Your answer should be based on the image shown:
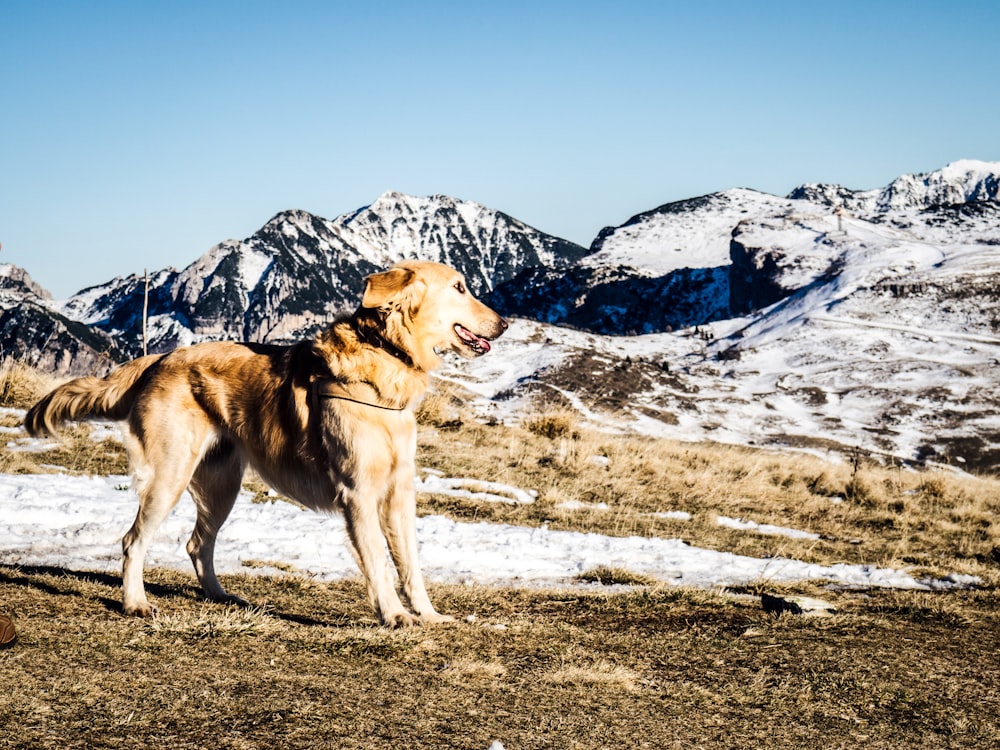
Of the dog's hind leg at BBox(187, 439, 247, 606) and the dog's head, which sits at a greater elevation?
the dog's head

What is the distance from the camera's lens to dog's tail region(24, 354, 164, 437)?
568cm

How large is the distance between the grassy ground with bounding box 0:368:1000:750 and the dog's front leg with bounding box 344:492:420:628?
0.18 meters

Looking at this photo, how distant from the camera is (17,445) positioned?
400 inches

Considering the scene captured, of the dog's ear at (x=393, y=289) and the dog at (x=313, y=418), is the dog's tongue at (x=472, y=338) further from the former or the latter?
the dog's ear at (x=393, y=289)

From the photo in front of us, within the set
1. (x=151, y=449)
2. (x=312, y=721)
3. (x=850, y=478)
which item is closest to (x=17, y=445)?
(x=151, y=449)

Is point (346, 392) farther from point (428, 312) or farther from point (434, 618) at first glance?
point (434, 618)

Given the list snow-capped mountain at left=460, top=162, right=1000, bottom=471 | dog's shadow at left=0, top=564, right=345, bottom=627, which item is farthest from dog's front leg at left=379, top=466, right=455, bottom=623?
snow-capped mountain at left=460, top=162, right=1000, bottom=471

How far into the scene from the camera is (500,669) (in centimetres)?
405

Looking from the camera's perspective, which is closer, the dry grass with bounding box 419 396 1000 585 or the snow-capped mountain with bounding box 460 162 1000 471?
the dry grass with bounding box 419 396 1000 585

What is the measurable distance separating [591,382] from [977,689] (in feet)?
141

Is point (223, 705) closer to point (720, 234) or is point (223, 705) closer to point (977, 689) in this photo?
point (977, 689)

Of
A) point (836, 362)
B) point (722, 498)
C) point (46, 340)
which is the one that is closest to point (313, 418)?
point (722, 498)

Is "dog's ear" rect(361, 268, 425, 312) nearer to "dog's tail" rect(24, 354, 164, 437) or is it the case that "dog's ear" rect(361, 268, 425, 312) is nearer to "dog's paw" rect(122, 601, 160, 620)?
"dog's tail" rect(24, 354, 164, 437)

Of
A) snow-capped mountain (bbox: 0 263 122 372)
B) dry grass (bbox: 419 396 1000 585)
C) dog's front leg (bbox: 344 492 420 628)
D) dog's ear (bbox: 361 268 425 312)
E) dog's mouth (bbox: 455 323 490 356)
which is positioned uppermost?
dog's ear (bbox: 361 268 425 312)
